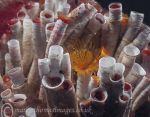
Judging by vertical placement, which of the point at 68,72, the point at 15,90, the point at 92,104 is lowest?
the point at 15,90

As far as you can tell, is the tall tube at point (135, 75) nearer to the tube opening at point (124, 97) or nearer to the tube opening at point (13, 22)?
the tube opening at point (124, 97)

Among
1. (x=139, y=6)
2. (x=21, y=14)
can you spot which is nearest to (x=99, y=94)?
(x=21, y=14)

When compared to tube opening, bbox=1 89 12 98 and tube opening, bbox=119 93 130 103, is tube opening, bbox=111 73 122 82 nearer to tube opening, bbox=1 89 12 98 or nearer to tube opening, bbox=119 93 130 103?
tube opening, bbox=119 93 130 103

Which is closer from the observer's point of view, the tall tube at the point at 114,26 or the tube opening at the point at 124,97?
the tube opening at the point at 124,97

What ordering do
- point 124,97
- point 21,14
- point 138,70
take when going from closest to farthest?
point 124,97 → point 138,70 → point 21,14

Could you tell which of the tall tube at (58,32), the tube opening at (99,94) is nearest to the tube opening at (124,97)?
the tube opening at (99,94)

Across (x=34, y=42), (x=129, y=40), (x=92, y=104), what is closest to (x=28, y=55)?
(x=34, y=42)

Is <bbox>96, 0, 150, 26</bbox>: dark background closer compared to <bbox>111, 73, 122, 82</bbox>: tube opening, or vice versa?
<bbox>111, 73, 122, 82</bbox>: tube opening

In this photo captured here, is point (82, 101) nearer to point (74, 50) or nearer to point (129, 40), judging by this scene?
point (74, 50)

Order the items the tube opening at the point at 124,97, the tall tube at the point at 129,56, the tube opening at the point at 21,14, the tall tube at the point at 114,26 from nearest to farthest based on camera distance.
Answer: the tube opening at the point at 124,97 → the tall tube at the point at 129,56 → the tall tube at the point at 114,26 → the tube opening at the point at 21,14

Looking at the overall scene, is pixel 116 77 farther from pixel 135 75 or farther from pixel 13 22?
pixel 13 22

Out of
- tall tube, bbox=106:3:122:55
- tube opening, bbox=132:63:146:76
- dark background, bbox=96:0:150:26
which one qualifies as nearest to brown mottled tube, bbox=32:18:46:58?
tall tube, bbox=106:3:122:55
